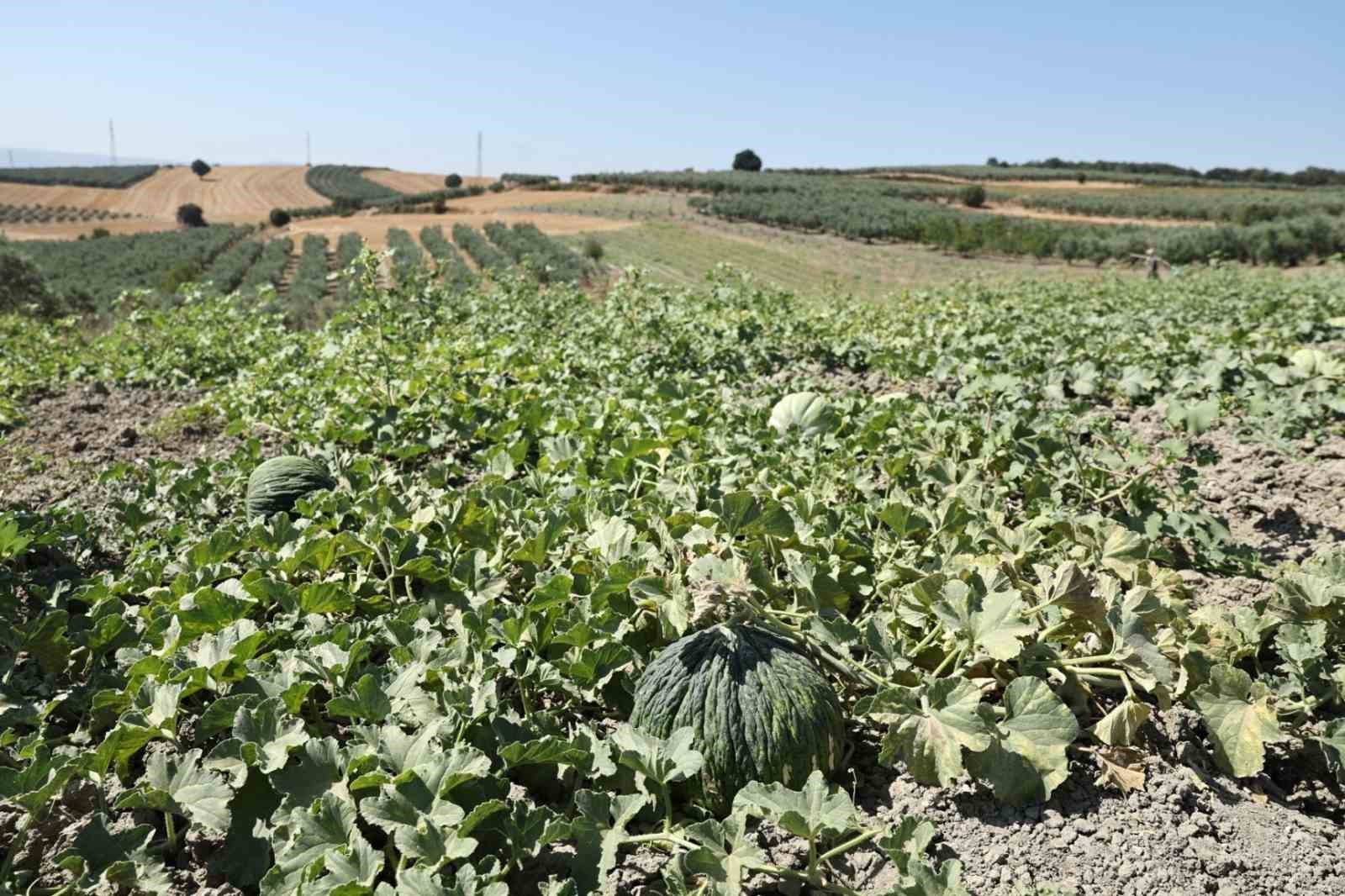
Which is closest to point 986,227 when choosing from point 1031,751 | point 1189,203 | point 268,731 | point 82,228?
point 1189,203

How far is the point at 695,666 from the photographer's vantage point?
254cm

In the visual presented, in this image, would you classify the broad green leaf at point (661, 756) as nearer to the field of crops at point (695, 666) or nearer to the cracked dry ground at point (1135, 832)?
the field of crops at point (695, 666)

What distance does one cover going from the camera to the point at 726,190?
2520 inches

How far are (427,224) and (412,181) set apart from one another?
42.4 meters

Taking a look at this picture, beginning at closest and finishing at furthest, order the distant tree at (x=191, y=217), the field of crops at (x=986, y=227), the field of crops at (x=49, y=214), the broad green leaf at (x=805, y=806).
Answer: the broad green leaf at (x=805, y=806) → the field of crops at (x=986, y=227) → the distant tree at (x=191, y=217) → the field of crops at (x=49, y=214)

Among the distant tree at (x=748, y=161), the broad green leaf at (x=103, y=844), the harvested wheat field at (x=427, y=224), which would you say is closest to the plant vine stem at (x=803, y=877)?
the broad green leaf at (x=103, y=844)

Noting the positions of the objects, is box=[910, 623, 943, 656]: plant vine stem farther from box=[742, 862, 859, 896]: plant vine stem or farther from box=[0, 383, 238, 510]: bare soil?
box=[0, 383, 238, 510]: bare soil

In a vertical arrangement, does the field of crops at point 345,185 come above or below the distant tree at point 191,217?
above

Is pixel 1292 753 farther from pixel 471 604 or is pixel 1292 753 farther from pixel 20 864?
pixel 20 864

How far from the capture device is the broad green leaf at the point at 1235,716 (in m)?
2.39

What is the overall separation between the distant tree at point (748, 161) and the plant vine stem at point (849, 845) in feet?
307

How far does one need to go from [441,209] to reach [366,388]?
54.5 metres

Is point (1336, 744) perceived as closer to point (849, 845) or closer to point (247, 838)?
point (849, 845)

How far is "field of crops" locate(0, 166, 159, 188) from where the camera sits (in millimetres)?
82875
